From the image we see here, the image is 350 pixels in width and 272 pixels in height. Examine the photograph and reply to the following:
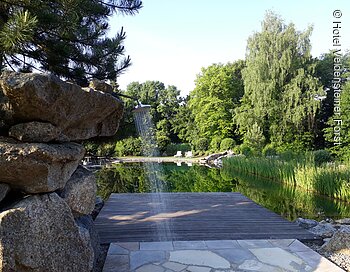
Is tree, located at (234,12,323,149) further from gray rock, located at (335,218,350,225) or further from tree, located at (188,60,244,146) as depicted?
gray rock, located at (335,218,350,225)

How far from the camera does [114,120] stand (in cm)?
253

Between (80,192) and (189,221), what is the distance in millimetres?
1967

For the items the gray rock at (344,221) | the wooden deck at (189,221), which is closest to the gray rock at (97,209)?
the wooden deck at (189,221)

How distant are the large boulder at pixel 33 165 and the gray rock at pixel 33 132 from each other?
1.7 inches

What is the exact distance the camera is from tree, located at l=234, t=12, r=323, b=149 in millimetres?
13578

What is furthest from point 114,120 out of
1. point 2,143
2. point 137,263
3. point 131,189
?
point 131,189

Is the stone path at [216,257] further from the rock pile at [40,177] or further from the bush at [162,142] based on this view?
the bush at [162,142]

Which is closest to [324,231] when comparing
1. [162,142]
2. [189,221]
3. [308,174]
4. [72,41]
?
[189,221]

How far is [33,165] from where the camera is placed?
1.63m

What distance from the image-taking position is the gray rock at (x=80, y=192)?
6.39 feet

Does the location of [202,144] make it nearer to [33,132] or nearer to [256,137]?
[256,137]

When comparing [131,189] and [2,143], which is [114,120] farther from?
[131,189]

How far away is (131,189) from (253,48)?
33.6 ft

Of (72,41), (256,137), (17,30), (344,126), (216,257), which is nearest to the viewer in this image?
(17,30)
